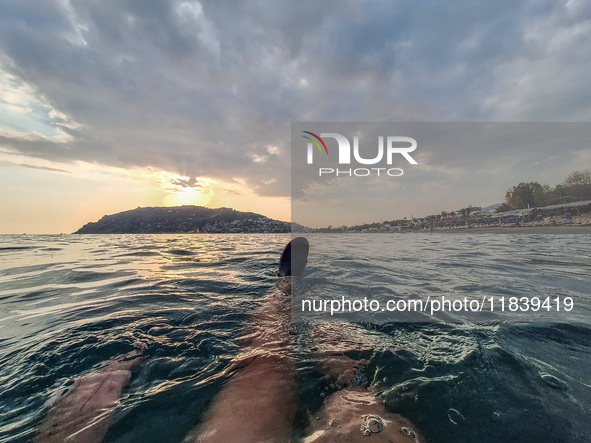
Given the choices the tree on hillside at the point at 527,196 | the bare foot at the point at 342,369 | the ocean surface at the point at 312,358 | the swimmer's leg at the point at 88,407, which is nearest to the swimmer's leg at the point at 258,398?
the ocean surface at the point at 312,358

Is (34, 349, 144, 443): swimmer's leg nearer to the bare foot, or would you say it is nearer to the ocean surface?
the ocean surface

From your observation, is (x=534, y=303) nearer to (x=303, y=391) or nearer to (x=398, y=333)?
(x=398, y=333)

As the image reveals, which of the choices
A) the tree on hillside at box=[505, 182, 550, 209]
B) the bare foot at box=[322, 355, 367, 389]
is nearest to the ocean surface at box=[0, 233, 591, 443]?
the bare foot at box=[322, 355, 367, 389]

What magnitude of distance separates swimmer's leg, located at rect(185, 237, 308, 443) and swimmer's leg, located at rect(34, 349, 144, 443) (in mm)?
925

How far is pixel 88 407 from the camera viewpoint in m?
2.49

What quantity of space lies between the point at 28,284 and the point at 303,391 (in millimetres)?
9945

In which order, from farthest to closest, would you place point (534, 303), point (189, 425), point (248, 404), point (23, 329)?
point (534, 303) < point (23, 329) < point (248, 404) < point (189, 425)

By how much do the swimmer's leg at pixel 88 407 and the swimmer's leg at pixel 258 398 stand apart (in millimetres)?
925

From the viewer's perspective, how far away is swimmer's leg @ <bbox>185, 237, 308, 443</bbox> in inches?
84.5

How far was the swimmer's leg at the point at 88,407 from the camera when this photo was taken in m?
2.14

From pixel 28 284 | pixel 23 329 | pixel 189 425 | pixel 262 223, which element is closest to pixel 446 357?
pixel 189 425

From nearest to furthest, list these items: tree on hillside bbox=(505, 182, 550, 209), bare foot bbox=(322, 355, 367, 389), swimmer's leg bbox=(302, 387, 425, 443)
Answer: swimmer's leg bbox=(302, 387, 425, 443)
bare foot bbox=(322, 355, 367, 389)
tree on hillside bbox=(505, 182, 550, 209)

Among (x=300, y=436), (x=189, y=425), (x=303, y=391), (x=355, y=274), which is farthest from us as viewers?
(x=355, y=274)

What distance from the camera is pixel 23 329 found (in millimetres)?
4488
